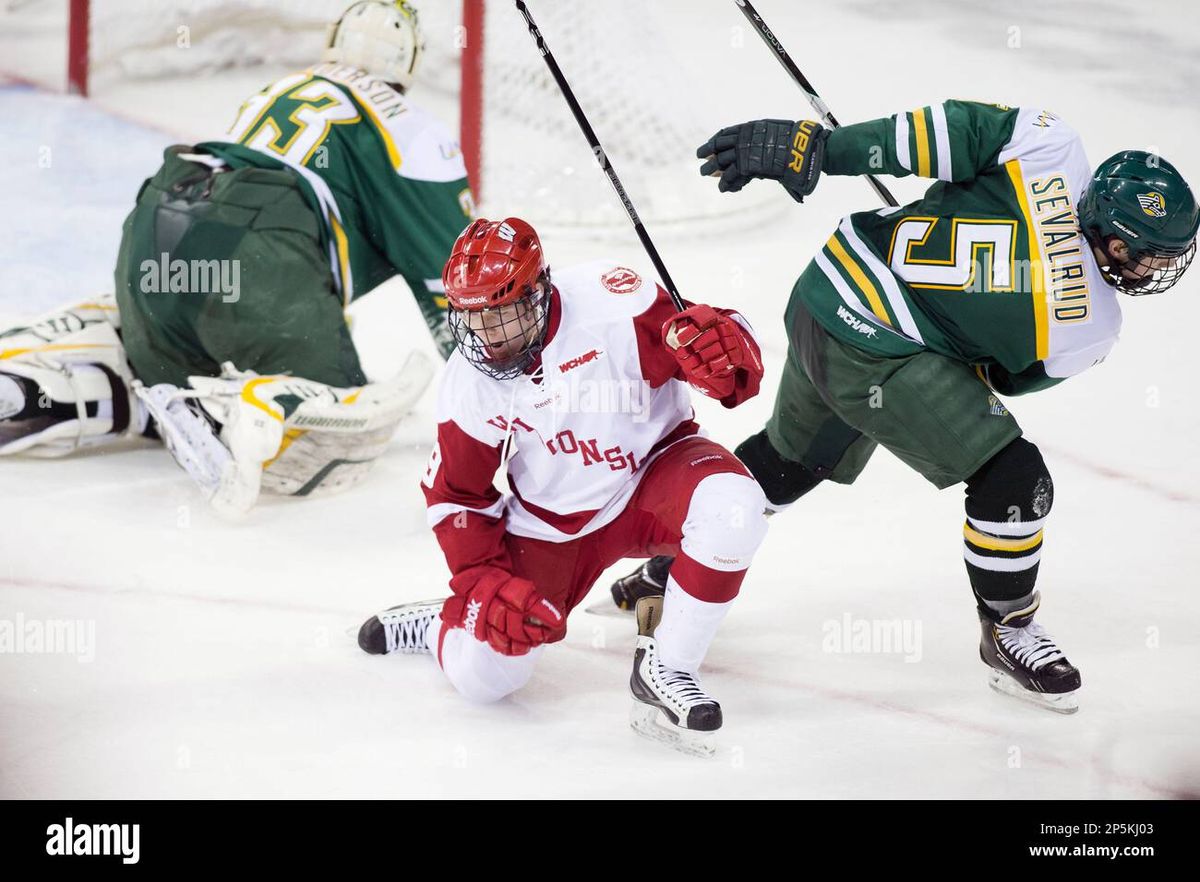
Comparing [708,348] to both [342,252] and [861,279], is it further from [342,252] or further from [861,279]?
[342,252]

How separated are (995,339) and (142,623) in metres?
1.57

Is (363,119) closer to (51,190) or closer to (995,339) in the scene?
(995,339)

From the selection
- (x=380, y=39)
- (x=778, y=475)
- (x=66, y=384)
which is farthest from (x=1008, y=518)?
(x=66, y=384)

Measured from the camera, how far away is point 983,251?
246 cm

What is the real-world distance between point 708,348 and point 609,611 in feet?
2.64

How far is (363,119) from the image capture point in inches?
136

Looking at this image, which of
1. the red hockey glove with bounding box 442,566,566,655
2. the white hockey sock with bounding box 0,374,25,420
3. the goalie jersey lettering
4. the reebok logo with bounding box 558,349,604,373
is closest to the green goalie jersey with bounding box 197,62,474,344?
the white hockey sock with bounding box 0,374,25,420

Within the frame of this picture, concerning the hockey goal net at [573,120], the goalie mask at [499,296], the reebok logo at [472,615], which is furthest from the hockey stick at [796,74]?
the hockey goal net at [573,120]

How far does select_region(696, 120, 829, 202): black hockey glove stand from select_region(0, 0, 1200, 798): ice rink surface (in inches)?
33.6

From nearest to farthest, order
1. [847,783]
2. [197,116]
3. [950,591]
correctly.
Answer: [847,783] → [950,591] → [197,116]

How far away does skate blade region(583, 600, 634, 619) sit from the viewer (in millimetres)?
2961

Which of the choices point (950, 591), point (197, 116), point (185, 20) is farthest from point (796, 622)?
point (185, 20)

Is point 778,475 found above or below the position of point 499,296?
below

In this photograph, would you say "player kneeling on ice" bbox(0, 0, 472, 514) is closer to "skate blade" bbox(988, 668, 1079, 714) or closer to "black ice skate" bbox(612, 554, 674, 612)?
"black ice skate" bbox(612, 554, 674, 612)
